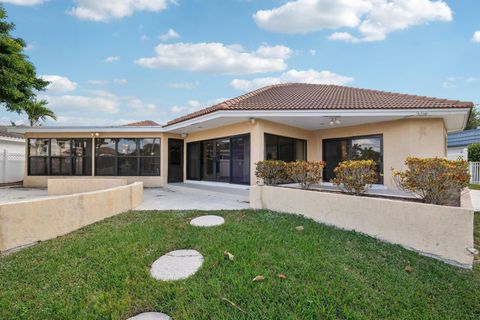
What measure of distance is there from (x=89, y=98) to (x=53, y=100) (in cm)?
715

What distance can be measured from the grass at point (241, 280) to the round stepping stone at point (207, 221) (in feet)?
1.81

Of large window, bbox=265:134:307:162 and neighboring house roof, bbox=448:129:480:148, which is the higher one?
neighboring house roof, bbox=448:129:480:148

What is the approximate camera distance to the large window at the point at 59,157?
14.7 m

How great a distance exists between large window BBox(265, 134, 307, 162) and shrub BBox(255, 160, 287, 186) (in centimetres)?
177

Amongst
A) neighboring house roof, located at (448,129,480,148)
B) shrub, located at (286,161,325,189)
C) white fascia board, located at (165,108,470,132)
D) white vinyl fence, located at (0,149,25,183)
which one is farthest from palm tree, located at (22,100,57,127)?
neighboring house roof, located at (448,129,480,148)

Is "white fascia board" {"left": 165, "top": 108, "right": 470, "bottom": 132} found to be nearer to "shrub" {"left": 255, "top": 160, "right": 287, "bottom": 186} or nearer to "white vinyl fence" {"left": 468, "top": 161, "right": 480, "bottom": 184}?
"shrub" {"left": 255, "top": 160, "right": 287, "bottom": 186}

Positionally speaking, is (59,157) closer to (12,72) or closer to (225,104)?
(12,72)

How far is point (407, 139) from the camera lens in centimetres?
910

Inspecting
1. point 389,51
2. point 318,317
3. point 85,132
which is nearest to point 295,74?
point 389,51

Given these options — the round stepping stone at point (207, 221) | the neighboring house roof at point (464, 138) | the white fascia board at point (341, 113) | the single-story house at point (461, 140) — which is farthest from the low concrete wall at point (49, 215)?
the neighboring house roof at point (464, 138)

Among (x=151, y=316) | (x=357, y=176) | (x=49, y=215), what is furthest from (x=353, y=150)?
(x=49, y=215)

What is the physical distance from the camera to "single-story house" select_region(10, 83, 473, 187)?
8883 millimetres

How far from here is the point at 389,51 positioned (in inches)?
489

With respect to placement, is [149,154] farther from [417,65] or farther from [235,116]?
[417,65]
